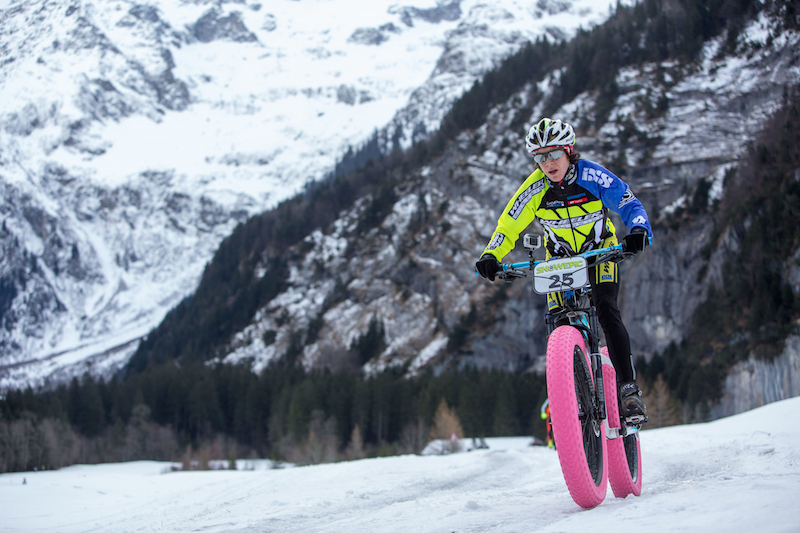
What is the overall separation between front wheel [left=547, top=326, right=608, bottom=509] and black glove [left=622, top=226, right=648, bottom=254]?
2.47ft

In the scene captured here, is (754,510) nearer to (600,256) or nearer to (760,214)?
(600,256)

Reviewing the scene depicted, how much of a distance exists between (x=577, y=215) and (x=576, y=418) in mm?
1871

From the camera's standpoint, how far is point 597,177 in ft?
18.5

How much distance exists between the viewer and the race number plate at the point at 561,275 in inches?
205

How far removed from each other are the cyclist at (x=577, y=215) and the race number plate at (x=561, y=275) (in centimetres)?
35

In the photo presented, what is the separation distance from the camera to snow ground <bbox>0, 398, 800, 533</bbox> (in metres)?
4.13

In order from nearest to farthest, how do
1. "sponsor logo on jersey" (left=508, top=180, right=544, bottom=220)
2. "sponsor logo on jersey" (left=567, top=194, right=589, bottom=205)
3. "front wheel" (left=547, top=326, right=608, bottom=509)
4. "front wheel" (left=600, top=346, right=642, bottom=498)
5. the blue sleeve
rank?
1. "front wheel" (left=547, top=326, right=608, bottom=509)
2. "front wheel" (left=600, top=346, right=642, bottom=498)
3. the blue sleeve
4. "sponsor logo on jersey" (left=567, top=194, right=589, bottom=205)
5. "sponsor logo on jersey" (left=508, top=180, right=544, bottom=220)

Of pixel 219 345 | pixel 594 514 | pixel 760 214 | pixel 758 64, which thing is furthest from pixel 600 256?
pixel 219 345

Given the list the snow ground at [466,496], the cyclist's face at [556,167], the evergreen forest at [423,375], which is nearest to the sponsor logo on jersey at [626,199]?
the cyclist's face at [556,167]

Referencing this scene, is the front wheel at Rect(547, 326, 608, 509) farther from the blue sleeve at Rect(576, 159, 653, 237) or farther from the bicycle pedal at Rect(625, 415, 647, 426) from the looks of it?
the blue sleeve at Rect(576, 159, 653, 237)

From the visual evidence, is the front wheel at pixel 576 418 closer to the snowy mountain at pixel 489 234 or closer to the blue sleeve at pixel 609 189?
the blue sleeve at pixel 609 189

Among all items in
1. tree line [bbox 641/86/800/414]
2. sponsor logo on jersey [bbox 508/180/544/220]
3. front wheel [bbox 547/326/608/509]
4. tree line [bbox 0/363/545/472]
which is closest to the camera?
front wheel [bbox 547/326/608/509]

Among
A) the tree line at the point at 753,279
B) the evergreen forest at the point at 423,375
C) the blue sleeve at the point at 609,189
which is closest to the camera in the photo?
the blue sleeve at the point at 609,189

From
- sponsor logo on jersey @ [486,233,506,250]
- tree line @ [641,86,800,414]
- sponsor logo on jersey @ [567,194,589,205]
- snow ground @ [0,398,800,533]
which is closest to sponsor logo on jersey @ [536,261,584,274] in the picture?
sponsor logo on jersey @ [486,233,506,250]
